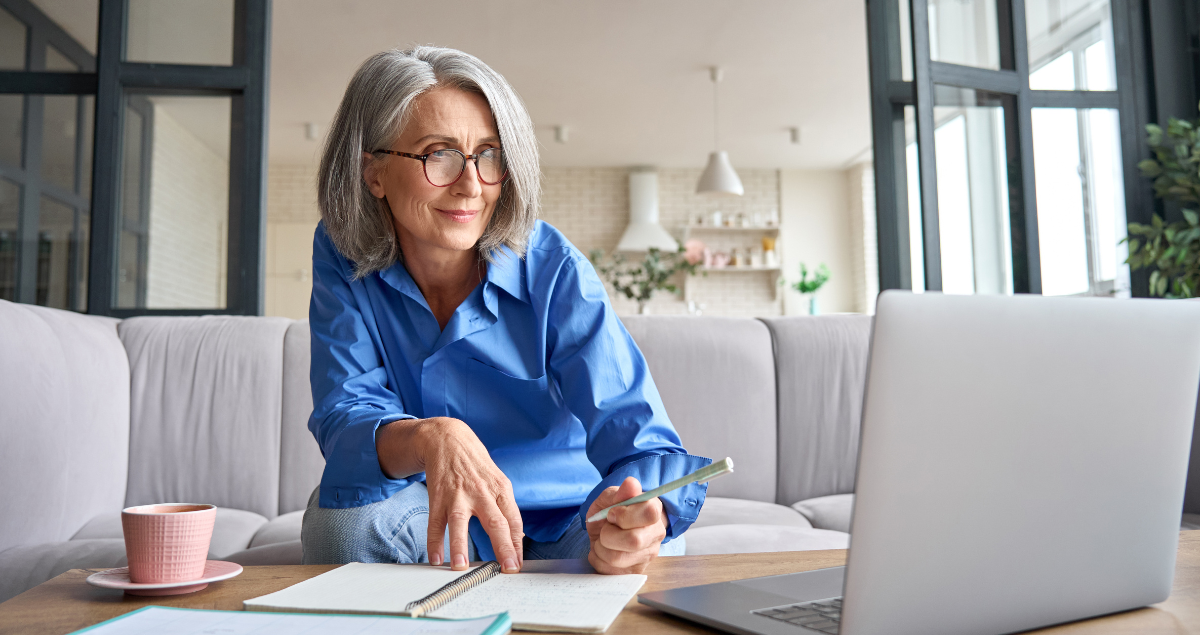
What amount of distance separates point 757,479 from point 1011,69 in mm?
2185

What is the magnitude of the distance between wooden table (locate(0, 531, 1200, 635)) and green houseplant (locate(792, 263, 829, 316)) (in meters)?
6.91

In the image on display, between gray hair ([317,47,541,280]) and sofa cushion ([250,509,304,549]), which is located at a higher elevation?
gray hair ([317,47,541,280])

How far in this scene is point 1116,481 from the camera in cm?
57

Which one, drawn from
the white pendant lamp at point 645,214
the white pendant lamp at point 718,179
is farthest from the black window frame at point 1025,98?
the white pendant lamp at point 645,214

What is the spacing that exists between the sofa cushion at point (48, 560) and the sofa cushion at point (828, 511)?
1389mm

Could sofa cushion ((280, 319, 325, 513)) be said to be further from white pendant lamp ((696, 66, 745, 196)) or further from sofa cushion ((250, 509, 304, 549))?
white pendant lamp ((696, 66, 745, 196))

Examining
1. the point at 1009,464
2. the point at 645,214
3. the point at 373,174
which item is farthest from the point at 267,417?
the point at 645,214

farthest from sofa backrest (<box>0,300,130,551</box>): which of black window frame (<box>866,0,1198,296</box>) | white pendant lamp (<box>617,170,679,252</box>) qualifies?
white pendant lamp (<box>617,170,679,252</box>)

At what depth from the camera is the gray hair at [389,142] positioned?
111 cm

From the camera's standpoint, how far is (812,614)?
61 centimetres

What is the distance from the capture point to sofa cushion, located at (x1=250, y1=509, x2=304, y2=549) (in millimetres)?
1656

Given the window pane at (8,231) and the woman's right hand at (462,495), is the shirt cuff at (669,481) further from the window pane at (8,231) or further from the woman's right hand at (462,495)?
the window pane at (8,231)

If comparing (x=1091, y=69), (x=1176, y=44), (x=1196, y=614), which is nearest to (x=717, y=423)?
(x=1196, y=614)

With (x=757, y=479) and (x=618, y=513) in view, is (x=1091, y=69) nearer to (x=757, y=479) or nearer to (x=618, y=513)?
(x=757, y=479)
